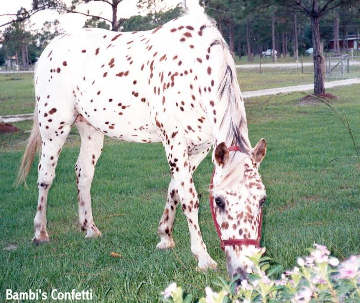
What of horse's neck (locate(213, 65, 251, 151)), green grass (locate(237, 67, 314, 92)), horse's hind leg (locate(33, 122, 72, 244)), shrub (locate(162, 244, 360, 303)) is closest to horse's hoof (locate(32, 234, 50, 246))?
horse's hind leg (locate(33, 122, 72, 244))

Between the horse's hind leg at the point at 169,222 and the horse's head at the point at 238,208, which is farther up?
the horse's head at the point at 238,208

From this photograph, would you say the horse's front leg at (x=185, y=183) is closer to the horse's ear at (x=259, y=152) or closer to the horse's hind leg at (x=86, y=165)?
the horse's ear at (x=259, y=152)

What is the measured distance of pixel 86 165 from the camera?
670cm

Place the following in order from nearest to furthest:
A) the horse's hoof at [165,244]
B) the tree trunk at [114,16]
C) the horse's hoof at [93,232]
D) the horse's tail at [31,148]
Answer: the horse's hoof at [165,244], the horse's hoof at [93,232], the horse's tail at [31,148], the tree trunk at [114,16]

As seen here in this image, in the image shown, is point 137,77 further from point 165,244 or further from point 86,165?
point 165,244

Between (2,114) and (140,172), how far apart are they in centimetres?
1208

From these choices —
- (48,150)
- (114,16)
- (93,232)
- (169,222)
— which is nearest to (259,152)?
(169,222)

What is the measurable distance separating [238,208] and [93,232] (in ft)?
10.5

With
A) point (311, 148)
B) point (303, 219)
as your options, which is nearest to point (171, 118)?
point (303, 219)

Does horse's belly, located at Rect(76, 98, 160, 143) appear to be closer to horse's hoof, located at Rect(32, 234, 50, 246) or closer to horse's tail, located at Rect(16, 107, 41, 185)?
horse's tail, located at Rect(16, 107, 41, 185)

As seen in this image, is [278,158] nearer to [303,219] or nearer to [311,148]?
[311,148]

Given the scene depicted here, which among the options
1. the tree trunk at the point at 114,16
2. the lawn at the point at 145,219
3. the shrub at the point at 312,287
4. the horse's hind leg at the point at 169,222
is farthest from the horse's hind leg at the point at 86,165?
the tree trunk at the point at 114,16

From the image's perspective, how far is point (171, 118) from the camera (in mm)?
5082

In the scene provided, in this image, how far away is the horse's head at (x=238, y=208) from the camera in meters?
3.47
